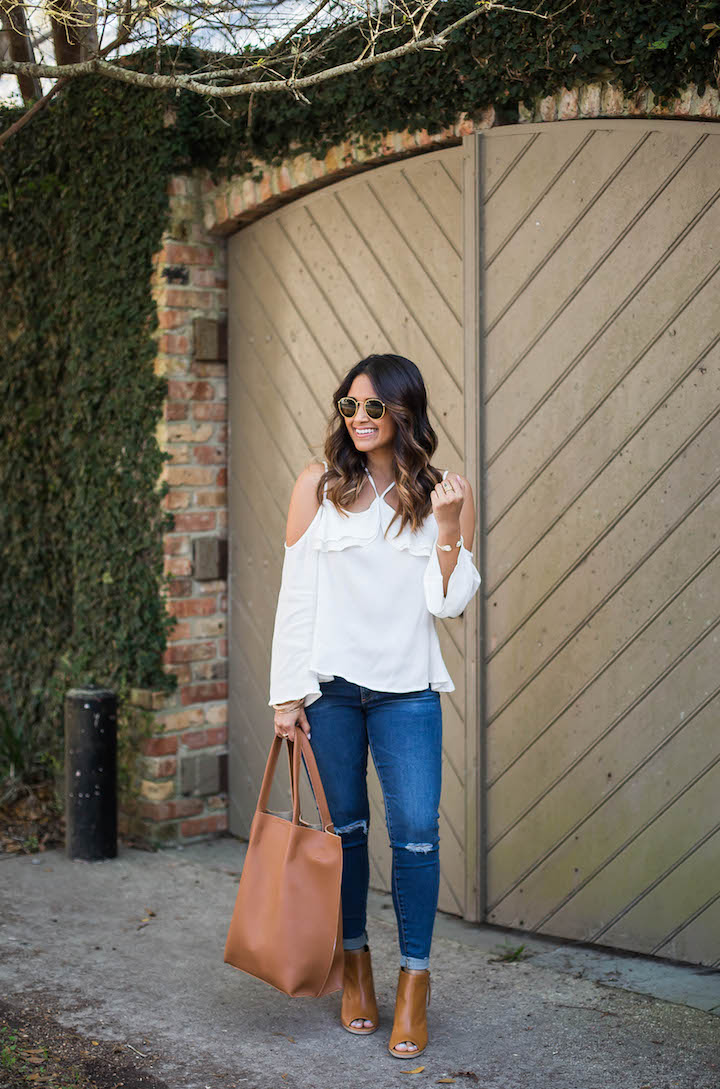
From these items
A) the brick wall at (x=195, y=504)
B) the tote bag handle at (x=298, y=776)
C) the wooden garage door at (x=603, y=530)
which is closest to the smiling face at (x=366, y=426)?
the tote bag handle at (x=298, y=776)

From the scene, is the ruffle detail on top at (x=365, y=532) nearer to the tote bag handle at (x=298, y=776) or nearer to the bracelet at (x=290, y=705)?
the bracelet at (x=290, y=705)

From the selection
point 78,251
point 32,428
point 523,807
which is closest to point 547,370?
point 523,807

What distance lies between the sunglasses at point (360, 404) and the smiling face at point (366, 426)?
0.01 meters

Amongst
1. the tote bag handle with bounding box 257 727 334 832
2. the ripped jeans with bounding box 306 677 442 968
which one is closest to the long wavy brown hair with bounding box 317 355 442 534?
the ripped jeans with bounding box 306 677 442 968

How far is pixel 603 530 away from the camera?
408 cm

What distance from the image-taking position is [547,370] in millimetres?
4191

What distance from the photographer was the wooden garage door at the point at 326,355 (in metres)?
4.48

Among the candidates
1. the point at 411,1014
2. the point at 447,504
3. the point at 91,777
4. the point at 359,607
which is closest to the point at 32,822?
the point at 91,777

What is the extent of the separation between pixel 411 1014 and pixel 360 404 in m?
1.69

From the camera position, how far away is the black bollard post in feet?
16.8

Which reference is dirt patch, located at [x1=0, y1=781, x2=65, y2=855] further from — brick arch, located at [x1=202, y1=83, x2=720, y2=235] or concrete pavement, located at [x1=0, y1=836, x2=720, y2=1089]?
brick arch, located at [x1=202, y1=83, x2=720, y2=235]

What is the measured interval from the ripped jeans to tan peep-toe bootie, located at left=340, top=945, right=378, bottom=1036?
0.23 ft

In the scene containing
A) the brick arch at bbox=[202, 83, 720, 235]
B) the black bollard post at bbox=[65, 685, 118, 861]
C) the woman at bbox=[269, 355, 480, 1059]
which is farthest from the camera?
the black bollard post at bbox=[65, 685, 118, 861]

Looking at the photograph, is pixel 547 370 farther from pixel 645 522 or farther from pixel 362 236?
pixel 362 236
